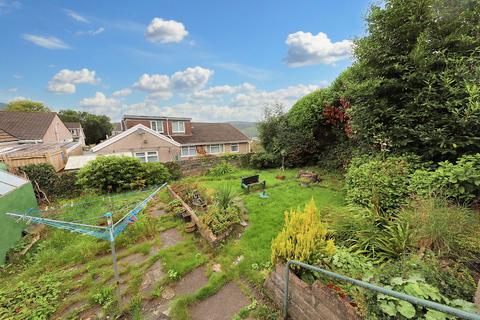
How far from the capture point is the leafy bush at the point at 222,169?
11891 millimetres

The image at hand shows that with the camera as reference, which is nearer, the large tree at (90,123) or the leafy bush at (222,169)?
the leafy bush at (222,169)

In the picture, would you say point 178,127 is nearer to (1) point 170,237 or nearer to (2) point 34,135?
(2) point 34,135

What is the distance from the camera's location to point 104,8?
7.95 meters

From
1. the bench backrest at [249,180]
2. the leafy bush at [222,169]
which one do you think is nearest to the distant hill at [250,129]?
the leafy bush at [222,169]

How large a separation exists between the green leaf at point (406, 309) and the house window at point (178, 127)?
71.5 ft

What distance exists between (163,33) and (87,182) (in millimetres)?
10254

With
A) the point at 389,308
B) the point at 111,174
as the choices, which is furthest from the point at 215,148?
the point at 389,308

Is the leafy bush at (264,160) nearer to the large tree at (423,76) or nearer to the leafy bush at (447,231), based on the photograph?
the large tree at (423,76)

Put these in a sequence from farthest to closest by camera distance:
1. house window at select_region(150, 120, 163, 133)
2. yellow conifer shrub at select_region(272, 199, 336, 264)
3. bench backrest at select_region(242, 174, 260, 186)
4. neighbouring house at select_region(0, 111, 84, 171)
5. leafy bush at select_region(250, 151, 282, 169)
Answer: house window at select_region(150, 120, 163, 133), leafy bush at select_region(250, 151, 282, 169), neighbouring house at select_region(0, 111, 84, 171), bench backrest at select_region(242, 174, 260, 186), yellow conifer shrub at select_region(272, 199, 336, 264)

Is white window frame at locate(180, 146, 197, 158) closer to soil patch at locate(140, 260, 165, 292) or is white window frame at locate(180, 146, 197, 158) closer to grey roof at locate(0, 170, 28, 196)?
grey roof at locate(0, 170, 28, 196)

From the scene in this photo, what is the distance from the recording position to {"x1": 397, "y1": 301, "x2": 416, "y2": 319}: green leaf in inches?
64.3

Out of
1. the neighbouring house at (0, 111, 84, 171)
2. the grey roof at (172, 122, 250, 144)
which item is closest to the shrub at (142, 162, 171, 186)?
the neighbouring house at (0, 111, 84, 171)

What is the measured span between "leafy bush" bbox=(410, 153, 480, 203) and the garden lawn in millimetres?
2303

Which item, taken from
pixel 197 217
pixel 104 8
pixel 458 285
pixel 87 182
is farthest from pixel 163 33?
pixel 458 285
